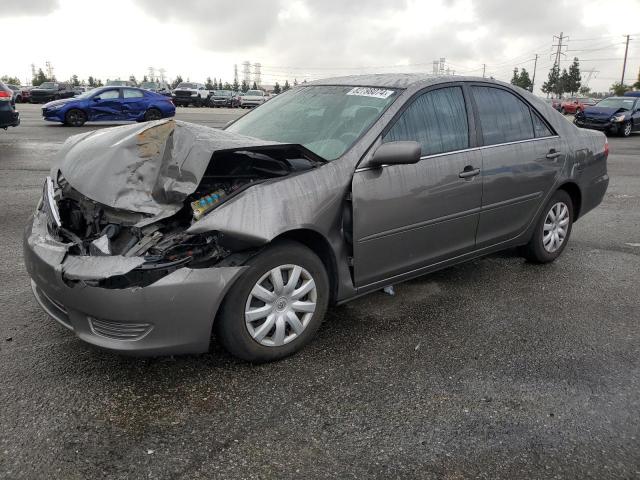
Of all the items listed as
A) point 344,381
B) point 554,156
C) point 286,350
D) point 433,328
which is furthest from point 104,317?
point 554,156

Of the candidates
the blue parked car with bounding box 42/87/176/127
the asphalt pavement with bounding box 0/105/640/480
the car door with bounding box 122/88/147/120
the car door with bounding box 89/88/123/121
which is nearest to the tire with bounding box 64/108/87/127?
the blue parked car with bounding box 42/87/176/127

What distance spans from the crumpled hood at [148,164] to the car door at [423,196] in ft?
2.58

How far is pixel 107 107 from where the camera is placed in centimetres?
1886

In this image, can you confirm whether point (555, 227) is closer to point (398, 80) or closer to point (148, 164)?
point (398, 80)

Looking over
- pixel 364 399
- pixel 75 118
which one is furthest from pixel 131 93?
pixel 364 399

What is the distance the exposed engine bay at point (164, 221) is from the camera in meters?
2.68

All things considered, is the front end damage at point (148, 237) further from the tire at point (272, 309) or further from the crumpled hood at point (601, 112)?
the crumpled hood at point (601, 112)

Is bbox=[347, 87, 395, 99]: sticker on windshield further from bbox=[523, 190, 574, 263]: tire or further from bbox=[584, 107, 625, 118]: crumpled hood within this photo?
bbox=[584, 107, 625, 118]: crumpled hood

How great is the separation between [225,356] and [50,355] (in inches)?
38.6

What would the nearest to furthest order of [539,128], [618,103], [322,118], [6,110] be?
1. [322,118]
2. [539,128]
3. [6,110]
4. [618,103]

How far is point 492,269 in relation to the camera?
4.93 metres

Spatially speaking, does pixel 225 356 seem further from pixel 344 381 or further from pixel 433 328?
pixel 433 328

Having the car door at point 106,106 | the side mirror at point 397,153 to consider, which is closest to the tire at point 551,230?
the side mirror at point 397,153

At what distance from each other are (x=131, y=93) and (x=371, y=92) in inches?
696
